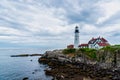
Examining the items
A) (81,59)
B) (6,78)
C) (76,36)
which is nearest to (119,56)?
(81,59)

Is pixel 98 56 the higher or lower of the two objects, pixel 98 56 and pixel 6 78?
the higher

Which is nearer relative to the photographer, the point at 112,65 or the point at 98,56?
the point at 112,65

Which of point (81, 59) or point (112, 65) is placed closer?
point (112, 65)

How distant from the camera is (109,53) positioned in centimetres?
5041

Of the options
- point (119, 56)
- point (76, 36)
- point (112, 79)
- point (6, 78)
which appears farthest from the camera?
point (76, 36)

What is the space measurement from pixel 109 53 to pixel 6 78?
30780 millimetres

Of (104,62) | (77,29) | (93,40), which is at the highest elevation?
(77,29)

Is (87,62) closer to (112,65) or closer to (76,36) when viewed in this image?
(112,65)

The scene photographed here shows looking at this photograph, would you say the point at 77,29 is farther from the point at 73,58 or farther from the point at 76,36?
the point at 73,58

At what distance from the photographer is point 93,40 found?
270 feet

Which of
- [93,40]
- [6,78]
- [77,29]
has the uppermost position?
[77,29]

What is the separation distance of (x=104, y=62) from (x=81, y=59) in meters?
12.6

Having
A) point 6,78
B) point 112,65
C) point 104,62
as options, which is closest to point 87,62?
point 104,62

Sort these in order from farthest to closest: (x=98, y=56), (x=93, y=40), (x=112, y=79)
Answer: (x=93, y=40)
(x=98, y=56)
(x=112, y=79)
